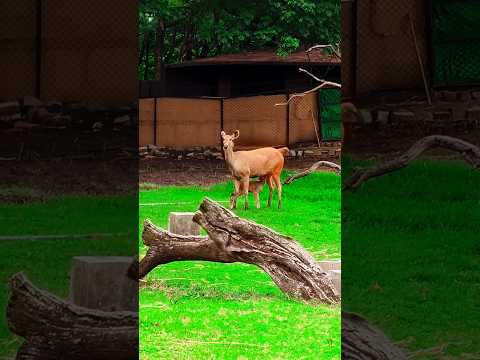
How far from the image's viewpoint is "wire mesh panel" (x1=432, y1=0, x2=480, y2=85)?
310cm

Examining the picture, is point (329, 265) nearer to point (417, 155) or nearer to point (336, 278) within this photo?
point (336, 278)

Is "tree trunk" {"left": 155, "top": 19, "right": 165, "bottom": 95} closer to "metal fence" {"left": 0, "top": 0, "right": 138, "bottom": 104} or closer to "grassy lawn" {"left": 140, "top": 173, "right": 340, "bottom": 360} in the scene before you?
"grassy lawn" {"left": 140, "top": 173, "right": 340, "bottom": 360}

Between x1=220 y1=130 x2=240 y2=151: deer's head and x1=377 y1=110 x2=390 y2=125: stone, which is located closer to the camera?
x1=377 y1=110 x2=390 y2=125: stone

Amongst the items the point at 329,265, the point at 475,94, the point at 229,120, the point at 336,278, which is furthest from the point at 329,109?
the point at 475,94

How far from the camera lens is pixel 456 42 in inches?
123

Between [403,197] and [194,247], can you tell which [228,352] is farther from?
[403,197]

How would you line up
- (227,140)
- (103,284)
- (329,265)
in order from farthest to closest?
(227,140)
(329,265)
(103,284)

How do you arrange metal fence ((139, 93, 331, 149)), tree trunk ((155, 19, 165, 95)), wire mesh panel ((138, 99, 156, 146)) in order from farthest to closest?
metal fence ((139, 93, 331, 149)) → wire mesh panel ((138, 99, 156, 146)) → tree trunk ((155, 19, 165, 95))

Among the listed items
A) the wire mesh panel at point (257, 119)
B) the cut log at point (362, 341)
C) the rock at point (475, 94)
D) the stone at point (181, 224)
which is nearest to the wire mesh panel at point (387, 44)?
the rock at point (475, 94)

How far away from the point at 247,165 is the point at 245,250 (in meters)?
6.06

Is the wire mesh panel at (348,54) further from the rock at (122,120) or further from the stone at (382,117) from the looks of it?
the rock at (122,120)

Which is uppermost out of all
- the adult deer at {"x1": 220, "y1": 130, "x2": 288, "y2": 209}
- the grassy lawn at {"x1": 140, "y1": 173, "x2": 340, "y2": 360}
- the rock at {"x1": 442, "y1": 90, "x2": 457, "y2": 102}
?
the rock at {"x1": 442, "y1": 90, "x2": 457, "y2": 102}

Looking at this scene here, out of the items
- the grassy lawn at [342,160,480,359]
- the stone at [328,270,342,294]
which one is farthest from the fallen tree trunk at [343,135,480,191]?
the stone at [328,270,342,294]

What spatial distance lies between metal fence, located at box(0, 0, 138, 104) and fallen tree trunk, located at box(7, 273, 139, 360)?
649 mm
